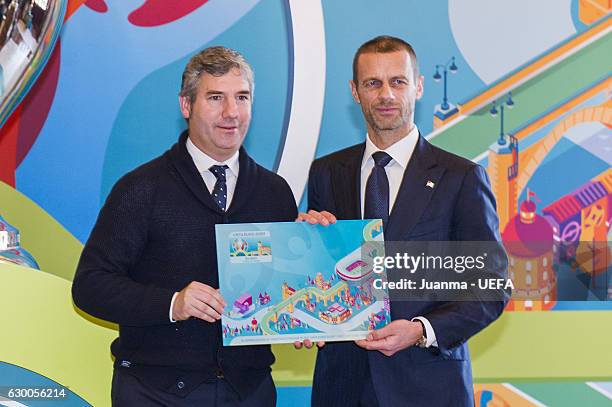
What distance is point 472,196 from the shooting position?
2086 millimetres

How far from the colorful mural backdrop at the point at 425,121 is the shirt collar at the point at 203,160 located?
0.80m

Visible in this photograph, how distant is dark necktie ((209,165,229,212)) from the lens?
6.92 ft

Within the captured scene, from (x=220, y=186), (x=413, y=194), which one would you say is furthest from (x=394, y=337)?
(x=220, y=186)

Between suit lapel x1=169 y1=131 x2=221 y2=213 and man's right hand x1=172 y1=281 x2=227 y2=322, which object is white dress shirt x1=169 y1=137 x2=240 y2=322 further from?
man's right hand x1=172 y1=281 x2=227 y2=322

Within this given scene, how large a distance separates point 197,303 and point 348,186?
1.89 ft

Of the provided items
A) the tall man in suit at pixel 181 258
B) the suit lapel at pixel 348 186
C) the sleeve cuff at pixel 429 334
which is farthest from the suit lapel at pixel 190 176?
the sleeve cuff at pixel 429 334

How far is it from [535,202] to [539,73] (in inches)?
19.4

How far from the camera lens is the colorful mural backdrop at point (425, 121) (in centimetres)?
292

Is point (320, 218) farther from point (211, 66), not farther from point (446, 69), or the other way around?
point (446, 69)

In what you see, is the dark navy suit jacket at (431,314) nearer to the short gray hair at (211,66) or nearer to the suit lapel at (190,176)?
the suit lapel at (190,176)

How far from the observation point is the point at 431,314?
80.4 inches

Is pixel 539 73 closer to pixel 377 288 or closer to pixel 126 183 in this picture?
pixel 377 288

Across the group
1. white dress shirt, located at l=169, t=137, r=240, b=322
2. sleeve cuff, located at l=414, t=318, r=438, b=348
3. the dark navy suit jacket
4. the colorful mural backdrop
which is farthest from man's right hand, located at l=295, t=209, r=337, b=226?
the colorful mural backdrop

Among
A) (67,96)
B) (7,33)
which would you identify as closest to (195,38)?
(67,96)
